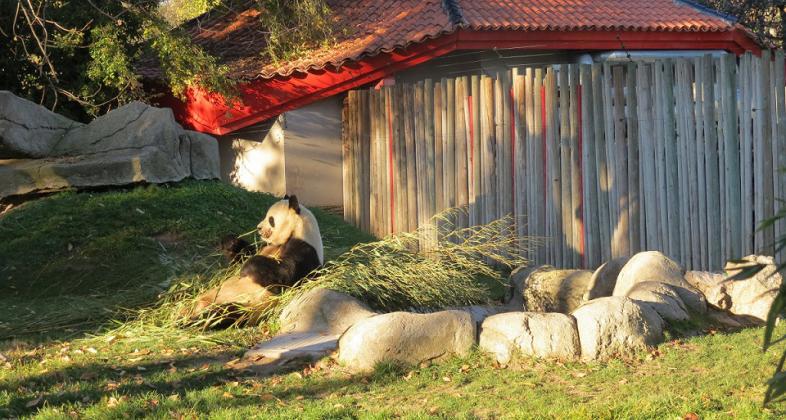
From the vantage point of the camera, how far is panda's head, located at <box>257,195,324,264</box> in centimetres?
828

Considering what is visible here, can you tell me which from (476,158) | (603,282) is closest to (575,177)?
(476,158)

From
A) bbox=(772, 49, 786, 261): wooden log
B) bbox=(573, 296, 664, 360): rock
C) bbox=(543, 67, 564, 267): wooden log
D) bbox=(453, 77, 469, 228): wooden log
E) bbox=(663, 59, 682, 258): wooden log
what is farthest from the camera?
bbox=(453, 77, 469, 228): wooden log

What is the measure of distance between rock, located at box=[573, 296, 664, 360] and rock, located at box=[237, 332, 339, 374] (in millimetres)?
1753

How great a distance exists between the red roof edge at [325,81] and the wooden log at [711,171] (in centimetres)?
465

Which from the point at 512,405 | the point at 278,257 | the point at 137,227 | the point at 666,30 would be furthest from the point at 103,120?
the point at 666,30

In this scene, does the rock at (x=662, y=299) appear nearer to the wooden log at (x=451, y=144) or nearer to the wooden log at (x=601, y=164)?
the wooden log at (x=601, y=164)

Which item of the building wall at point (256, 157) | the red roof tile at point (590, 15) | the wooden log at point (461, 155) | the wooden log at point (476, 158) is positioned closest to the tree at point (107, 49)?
the building wall at point (256, 157)

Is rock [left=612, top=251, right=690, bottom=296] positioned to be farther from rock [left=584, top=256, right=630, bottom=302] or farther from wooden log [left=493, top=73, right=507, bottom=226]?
wooden log [left=493, top=73, right=507, bottom=226]

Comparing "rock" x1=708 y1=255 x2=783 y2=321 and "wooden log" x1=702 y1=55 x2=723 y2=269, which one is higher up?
"wooden log" x1=702 y1=55 x2=723 y2=269

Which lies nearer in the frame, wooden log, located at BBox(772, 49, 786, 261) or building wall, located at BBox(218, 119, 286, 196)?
wooden log, located at BBox(772, 49, 786, 261)

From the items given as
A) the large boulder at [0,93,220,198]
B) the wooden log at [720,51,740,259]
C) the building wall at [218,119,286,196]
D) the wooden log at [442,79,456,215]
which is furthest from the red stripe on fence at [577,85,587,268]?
the building wall at [218,119,286,196]

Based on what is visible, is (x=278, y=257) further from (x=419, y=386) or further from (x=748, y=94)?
(x=748, y=94)

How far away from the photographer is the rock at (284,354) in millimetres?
6652

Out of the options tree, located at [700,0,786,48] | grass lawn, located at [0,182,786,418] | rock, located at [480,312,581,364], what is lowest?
grass lawn, located at [0,182,786,418]
